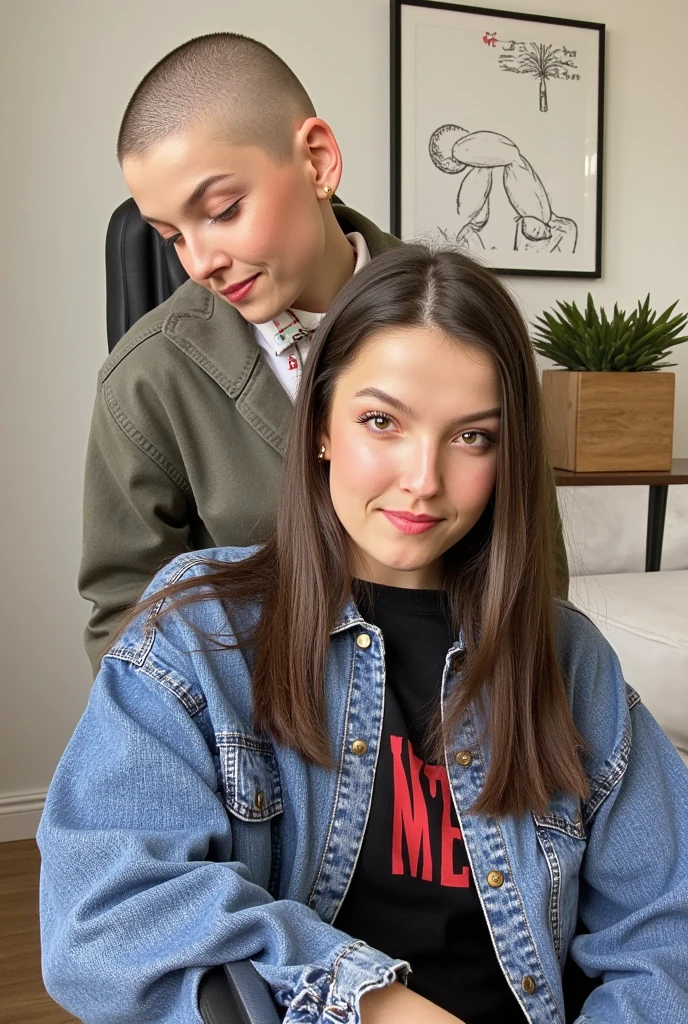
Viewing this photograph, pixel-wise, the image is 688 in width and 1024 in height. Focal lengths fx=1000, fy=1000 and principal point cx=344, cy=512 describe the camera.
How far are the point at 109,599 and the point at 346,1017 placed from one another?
0.81m

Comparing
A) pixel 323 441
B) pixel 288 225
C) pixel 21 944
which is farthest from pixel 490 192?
pixel 21 944

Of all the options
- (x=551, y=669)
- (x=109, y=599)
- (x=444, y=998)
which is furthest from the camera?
(x=109, y=599)

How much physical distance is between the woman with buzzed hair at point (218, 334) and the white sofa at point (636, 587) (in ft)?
1.81

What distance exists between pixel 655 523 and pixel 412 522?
167 cm

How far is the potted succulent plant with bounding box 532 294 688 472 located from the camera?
93.8 inches

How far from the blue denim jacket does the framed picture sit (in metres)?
1.68

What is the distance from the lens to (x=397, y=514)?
3.23ft

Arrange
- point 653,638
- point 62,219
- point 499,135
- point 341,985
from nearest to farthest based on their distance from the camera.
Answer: point 341,985 < point 653,638 < point 62,219 < point 499,135

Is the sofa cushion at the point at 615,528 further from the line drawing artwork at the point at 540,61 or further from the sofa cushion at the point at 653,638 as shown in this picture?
the line drawing artwork at the point at 540,61

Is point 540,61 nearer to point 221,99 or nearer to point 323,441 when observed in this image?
point 221,99

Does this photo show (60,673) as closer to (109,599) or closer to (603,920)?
(109,599)

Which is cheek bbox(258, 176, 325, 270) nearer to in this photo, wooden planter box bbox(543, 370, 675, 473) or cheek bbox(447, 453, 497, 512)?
cheek bbox(447, 453, 497, 512)

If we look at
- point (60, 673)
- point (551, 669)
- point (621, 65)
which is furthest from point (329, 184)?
point (621, 65)

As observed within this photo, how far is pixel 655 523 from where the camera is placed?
8.20 ft
